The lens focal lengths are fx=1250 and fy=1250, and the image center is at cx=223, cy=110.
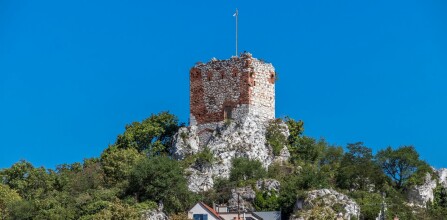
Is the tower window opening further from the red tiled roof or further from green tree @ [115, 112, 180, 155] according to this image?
the red tiled roof

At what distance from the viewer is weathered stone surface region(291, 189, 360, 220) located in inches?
2990

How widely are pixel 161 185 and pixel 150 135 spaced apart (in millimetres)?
13335

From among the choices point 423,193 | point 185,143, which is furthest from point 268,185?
point 423,193

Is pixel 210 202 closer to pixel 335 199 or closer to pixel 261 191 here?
pixel 261 191

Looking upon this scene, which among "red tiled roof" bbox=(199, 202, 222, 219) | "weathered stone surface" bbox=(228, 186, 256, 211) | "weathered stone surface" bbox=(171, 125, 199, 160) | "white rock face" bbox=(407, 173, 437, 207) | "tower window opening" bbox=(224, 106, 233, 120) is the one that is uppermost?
"tower window opening" bbox=(224, 106, 233, 120)

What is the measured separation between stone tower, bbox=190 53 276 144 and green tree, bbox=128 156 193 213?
8074 mm

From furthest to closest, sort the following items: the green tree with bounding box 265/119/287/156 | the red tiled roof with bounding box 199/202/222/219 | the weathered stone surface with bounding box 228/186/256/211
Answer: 1. the green tree with bounding box 265/119/287/156
2. the weathered stone surface with bounding box 228/186/256/211
3. the red tiled roof with bounding box 199/202/222/219

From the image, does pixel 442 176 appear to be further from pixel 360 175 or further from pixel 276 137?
pixel 276 137

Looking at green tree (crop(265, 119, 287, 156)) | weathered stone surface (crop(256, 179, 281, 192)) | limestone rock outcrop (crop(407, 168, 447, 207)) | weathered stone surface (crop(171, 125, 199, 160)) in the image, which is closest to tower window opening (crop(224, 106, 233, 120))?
weathered stone surface (crop(171, 125, 199, 160))

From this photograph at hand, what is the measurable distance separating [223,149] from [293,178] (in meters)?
6.42

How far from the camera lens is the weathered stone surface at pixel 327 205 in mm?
75938

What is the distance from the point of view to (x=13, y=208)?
80.6 metres

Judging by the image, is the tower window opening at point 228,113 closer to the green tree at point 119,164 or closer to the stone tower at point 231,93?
the stone tower at point 231,93

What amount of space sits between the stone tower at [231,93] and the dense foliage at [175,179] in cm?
198
